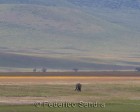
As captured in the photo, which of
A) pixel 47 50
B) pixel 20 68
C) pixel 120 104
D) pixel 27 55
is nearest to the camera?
pixel 120 104

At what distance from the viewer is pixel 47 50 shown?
18225 centimetres

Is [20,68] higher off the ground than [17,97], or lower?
higher

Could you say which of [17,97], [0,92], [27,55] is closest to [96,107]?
[17,97]

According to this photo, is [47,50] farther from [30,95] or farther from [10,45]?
[30,95]

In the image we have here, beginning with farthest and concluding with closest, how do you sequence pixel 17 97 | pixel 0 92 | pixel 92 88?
pixel 92 88 < pixel 0 92 < pixel 17 97

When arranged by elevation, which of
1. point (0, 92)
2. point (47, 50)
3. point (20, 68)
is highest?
point (47, 50)

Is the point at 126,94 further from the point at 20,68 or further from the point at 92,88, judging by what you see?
the point at 20,68

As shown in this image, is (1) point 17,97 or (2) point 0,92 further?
(2) point 0,92

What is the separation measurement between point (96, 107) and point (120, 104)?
3833 millimetres

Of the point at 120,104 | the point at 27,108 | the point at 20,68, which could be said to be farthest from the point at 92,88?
the point at 20,68

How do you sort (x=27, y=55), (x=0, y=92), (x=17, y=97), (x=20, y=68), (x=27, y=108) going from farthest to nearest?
(x=27, y=55), (x=20, y=68), (x=0, y=92), (x=17, y=97), (x=27, y=108)

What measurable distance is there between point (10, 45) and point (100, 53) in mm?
24354

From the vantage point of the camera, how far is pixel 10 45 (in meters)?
189

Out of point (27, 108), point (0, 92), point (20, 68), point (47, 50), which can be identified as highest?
point (47, 50)
